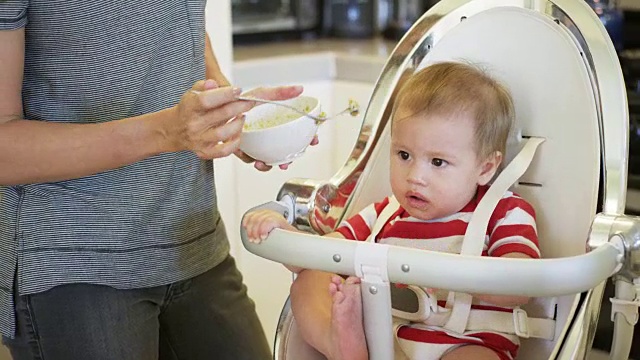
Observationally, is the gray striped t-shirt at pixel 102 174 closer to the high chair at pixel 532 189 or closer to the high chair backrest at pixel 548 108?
the high chair at pixel 532 189

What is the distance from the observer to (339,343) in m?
1.08

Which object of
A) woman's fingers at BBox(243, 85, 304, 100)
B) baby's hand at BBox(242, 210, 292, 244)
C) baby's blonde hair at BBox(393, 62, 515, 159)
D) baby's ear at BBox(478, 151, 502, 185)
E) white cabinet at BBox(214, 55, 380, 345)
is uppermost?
woman's fingers at BBox(243, 85, 304, 100)

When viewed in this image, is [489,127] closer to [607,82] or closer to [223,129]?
[607,82]

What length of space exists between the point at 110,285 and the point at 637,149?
3.02ft

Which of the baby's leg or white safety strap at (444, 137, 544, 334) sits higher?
white safety strap at (444, 137, 544, 334)

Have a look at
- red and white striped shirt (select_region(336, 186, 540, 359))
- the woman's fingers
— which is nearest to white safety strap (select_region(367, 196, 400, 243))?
red and white striped shirt (select_region(336, 186, 540, 359))

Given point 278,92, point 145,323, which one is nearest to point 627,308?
point 278,92

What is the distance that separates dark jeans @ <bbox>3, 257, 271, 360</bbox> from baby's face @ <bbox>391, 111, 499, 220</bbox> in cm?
29

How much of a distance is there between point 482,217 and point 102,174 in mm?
454

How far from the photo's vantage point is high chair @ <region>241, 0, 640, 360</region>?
93cm

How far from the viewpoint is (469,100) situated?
46.7 inches

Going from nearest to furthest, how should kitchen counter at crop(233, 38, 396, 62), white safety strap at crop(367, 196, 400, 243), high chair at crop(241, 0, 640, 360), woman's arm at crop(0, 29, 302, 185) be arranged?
1. high chair at crop(241, 0, 640, 360)
2. woman's arm at crop(0, 29, 302, 185)
3. white safety strap at crop(367, 196, 400, 243)
4. kitchen counter at crop(233, 38, 396, 62)

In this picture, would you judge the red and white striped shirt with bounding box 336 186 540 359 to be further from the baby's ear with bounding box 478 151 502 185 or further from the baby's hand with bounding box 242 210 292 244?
the baby's hand with bounding box 242 210 292 244

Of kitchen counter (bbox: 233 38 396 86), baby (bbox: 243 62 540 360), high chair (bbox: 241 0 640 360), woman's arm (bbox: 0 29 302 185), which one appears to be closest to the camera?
high chair (bbox: 241 0 640 360)
